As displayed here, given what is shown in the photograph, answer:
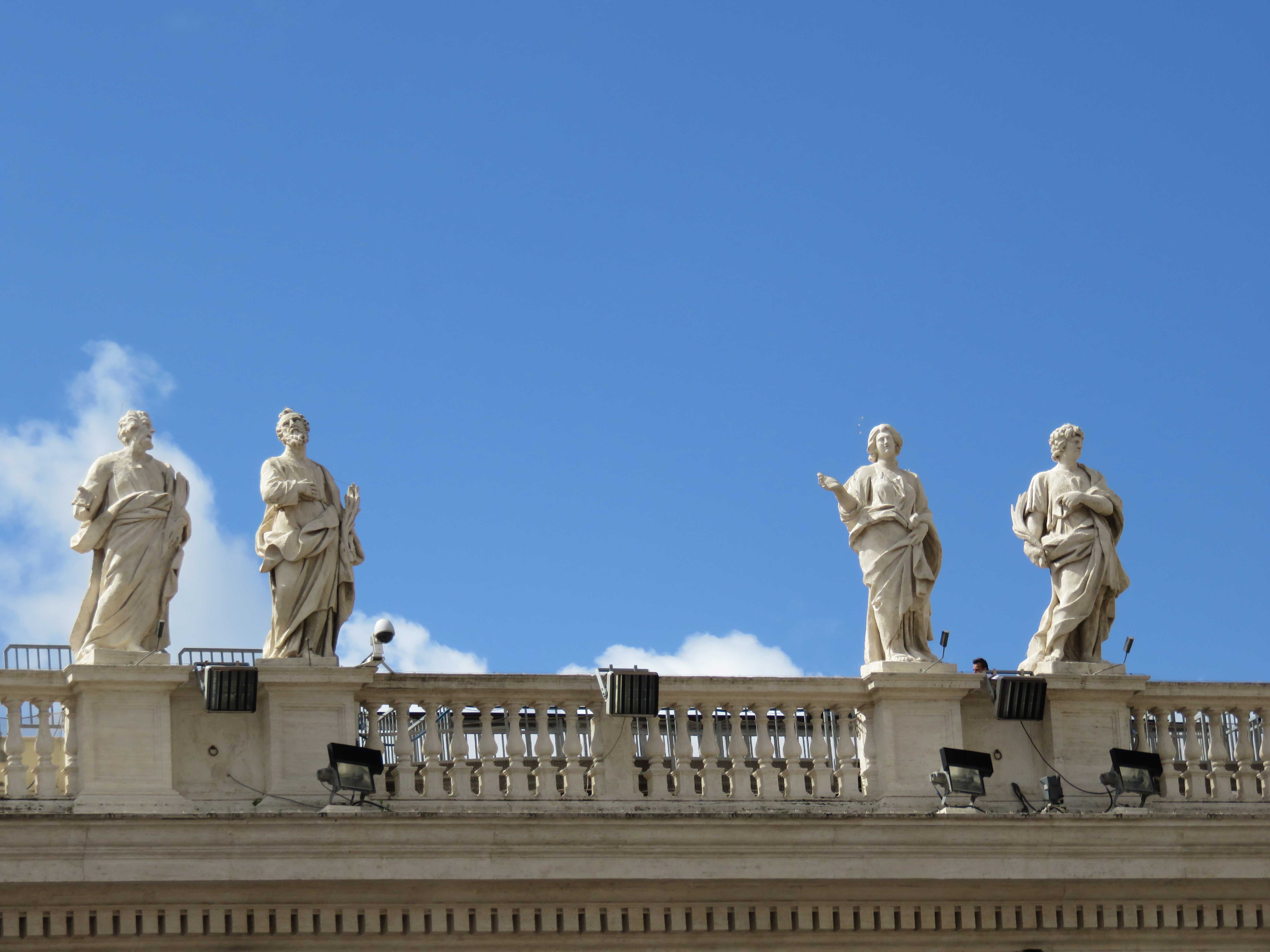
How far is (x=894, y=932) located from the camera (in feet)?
63.2

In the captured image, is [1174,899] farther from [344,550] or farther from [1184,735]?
[344,550]

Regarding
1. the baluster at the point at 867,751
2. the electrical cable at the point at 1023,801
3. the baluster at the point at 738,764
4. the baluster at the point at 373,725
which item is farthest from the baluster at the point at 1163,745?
the baluster at the point at 373,725

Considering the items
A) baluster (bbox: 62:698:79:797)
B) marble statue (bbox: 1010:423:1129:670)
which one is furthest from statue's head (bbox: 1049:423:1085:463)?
baluster (bbox: 62:698:79:797)

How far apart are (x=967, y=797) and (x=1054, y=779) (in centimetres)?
73

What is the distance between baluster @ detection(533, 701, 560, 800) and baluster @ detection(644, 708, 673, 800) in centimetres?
69

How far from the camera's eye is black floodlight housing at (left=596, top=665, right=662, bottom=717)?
1897cm

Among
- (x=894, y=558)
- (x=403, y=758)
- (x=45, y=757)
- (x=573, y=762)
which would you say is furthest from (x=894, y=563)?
(x=45, y=757)

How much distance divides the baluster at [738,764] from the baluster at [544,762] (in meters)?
1.32

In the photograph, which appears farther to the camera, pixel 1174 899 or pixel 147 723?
pixel 1174 899

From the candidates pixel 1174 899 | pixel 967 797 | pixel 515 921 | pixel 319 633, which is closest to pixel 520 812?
pixel 515 921

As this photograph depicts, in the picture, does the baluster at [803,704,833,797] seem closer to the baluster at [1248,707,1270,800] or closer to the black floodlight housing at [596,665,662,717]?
the black floodlight housing at [596,665,662,717]

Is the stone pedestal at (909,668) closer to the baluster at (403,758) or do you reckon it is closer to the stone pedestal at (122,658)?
the baluster at (403,758)

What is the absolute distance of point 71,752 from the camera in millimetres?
18078

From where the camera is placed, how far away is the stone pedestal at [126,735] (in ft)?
58.8
